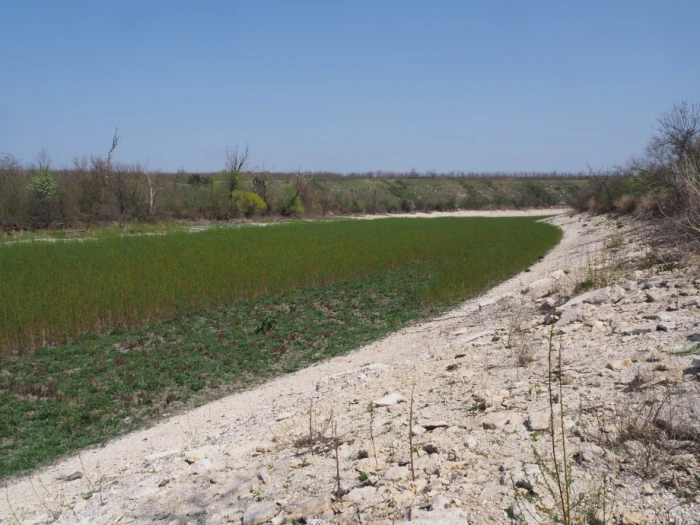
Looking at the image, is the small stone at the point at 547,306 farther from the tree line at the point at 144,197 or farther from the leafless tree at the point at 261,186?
the leafless tree at the point at 261,186

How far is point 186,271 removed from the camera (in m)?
14.6

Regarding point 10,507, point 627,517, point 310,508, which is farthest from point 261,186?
point 627,517

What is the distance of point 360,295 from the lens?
568 inches

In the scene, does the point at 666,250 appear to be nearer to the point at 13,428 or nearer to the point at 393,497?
the point at 393,497

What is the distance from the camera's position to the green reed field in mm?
7234

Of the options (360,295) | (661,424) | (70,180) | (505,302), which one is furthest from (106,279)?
(70,180)

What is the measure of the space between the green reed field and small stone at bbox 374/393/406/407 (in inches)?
132

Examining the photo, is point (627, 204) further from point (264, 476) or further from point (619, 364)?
point (264, 476)

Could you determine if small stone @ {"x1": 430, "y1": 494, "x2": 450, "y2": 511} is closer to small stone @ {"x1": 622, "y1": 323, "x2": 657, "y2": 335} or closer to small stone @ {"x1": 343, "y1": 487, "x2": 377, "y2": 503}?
small stone @ {"x1": 343, "y1": 487, "x2": 377, "y2": 503}

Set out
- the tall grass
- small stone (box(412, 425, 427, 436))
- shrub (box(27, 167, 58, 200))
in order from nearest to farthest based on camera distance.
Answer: small stone (box(412, 425, 427, 436)), the tall grass, shrub (box(27, 167, 58, 200))

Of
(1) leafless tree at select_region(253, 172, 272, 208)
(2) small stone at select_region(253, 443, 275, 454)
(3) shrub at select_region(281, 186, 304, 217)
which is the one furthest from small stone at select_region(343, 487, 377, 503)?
(3) shrub at select_region(281, 186, 304, 217)

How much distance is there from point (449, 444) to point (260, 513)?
148 cm

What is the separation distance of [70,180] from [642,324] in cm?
3543

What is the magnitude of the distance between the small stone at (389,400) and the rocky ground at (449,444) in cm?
2
